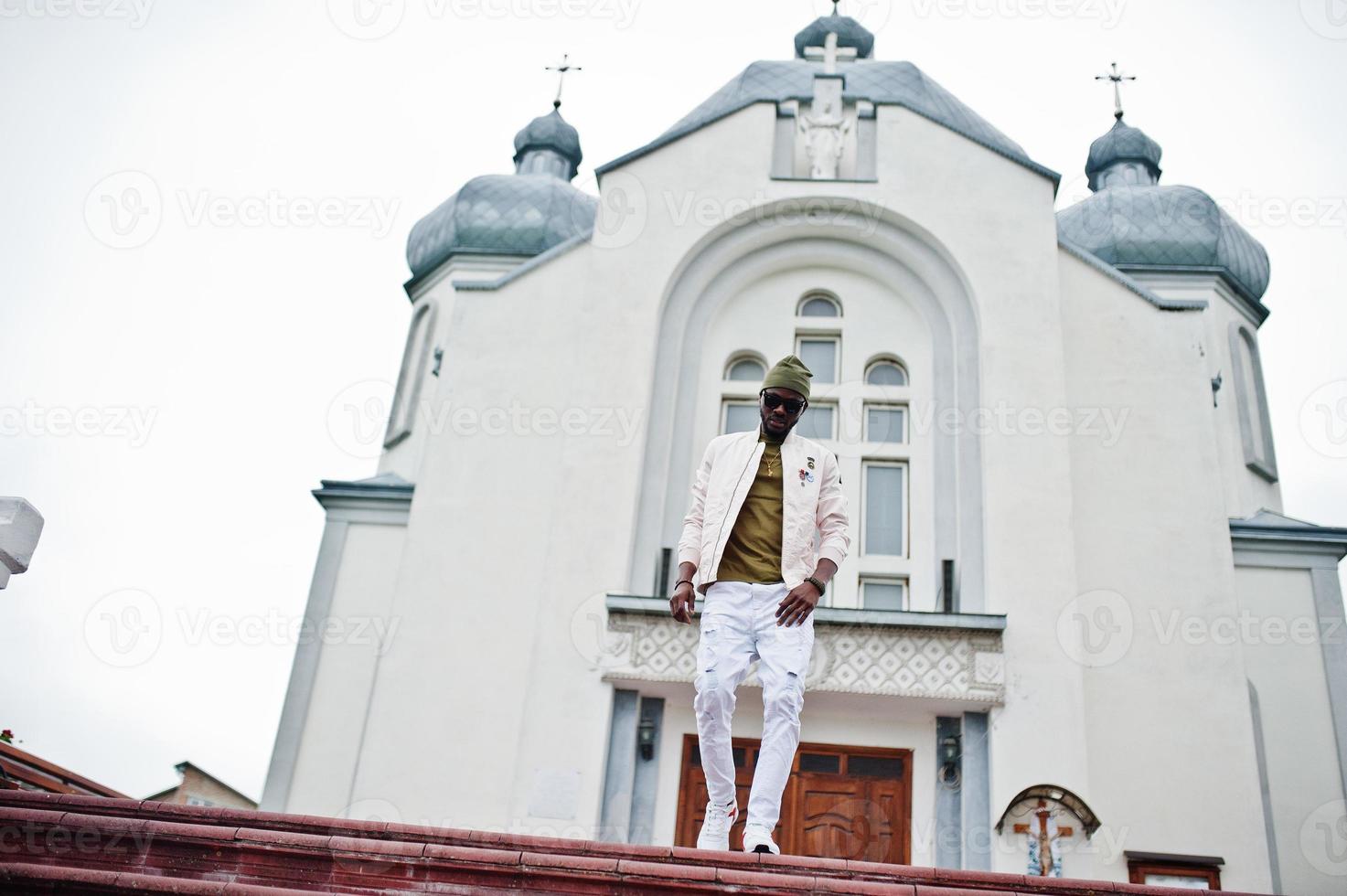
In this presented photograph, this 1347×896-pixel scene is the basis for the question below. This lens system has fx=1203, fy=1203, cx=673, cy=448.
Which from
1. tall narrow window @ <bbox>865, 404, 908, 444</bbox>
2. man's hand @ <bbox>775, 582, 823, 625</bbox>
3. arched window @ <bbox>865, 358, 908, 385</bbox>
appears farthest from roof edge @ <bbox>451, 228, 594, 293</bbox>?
man's hand @ <bbox>775, 582, 823, 625</bbox>

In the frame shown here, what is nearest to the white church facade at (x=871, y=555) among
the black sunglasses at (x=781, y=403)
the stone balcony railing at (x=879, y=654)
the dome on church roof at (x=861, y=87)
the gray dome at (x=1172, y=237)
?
the stone balcony railing at (x=879, y=654)

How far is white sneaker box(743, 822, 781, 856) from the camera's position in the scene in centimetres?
616

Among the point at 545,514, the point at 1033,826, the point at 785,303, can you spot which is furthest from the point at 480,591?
the point at 1033,826

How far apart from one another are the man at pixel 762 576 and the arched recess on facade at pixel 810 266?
21.3 ft

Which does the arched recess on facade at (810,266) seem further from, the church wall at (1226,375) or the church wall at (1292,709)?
the church wall at (1226,375)

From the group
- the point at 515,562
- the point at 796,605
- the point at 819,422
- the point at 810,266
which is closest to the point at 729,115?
the point at 810,266

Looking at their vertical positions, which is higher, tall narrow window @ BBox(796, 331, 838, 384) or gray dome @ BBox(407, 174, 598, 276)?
gray dome @ BBox(407, 174, 598, 276)

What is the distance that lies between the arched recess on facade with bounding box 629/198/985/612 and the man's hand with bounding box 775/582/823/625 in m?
6.92

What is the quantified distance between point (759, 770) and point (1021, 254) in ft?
32.9

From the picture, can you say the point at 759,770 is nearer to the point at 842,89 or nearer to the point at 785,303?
the point at 785,303

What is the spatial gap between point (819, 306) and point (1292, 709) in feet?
25.4

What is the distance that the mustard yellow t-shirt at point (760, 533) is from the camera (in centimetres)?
692

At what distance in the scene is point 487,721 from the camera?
1327 centimetres

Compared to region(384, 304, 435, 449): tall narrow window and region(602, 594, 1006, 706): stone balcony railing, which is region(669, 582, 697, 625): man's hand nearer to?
region(602, 594, 1006, 706): stone balcony railing
